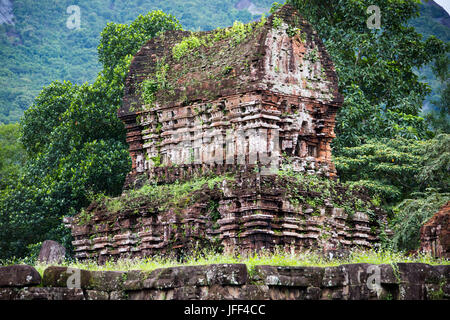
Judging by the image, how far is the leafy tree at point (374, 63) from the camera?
2472 centimetres

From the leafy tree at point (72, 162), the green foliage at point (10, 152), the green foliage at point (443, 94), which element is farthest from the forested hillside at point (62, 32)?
the leafy tree at point (72, 162)

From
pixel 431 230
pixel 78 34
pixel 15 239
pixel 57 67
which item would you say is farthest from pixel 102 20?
pixel 431 230

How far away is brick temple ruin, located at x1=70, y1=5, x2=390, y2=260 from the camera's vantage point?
14.6m

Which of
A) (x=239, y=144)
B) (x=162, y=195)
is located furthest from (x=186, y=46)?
(x=162, y=195)

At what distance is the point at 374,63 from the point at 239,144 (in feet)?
38.9

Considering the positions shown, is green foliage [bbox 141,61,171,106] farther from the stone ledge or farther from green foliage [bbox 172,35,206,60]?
the stone ledge

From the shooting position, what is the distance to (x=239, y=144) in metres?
15.6

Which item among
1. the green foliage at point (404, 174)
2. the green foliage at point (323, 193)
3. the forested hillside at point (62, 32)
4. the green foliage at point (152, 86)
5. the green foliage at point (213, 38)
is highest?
the forested hillside at point (62, 32)

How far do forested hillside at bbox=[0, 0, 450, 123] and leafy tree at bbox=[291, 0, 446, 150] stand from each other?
22.9 m

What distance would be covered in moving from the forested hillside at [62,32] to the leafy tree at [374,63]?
22934 mm

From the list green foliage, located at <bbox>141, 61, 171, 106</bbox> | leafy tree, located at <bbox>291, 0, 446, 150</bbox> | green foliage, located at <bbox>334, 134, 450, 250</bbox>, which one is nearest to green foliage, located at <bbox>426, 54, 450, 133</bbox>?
leafy tree, located at <bbox>291, 0, 446, 150</bbox>

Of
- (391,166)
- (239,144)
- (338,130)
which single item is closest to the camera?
(239,144)

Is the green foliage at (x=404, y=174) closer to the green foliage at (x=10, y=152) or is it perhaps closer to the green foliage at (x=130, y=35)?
the green foliage at (x=130, y=35)

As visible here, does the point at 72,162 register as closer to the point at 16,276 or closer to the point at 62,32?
the point at 16,276
